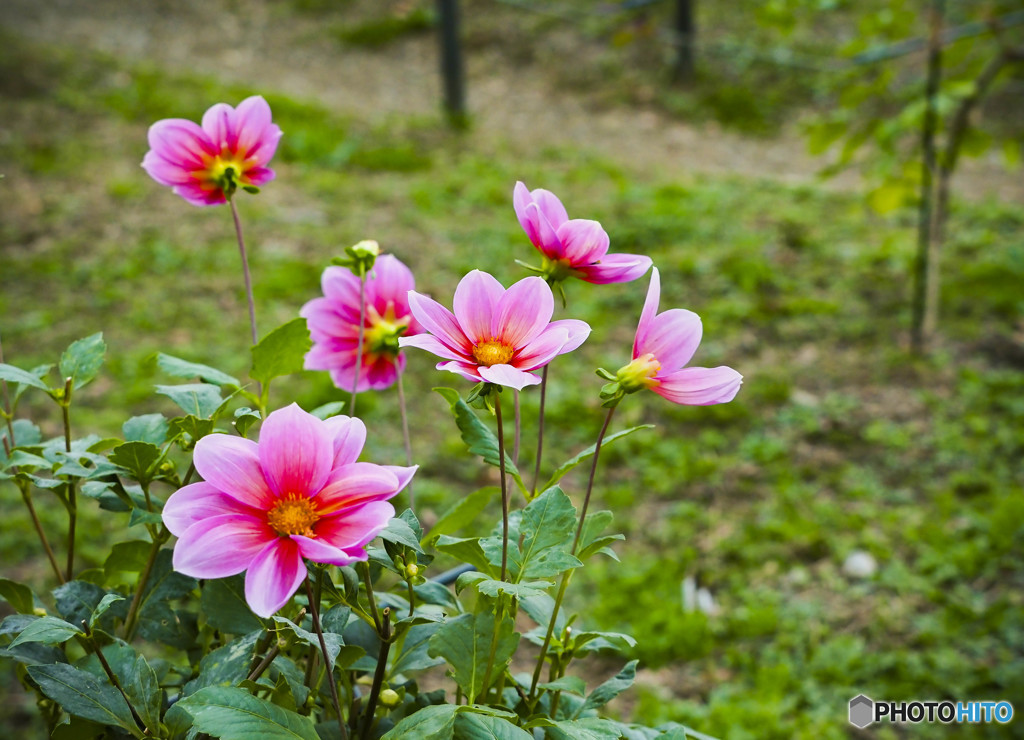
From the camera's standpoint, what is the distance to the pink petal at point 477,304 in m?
0.54

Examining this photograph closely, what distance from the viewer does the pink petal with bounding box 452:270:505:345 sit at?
0.54m

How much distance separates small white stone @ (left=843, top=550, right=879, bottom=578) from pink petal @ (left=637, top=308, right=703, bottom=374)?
5.41 ft

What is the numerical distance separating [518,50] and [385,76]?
0.90m

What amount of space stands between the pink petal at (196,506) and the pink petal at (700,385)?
0.26m

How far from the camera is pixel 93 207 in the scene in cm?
362

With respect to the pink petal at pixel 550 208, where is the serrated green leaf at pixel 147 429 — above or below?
below

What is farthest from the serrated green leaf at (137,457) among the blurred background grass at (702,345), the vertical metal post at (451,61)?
the vertical metal post at (451,61)

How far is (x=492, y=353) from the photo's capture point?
535 millimetres

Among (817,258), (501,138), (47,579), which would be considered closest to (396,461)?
(47,579)

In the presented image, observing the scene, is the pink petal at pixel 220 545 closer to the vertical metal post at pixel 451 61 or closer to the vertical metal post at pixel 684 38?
the vertical metal post at pixel 451 61

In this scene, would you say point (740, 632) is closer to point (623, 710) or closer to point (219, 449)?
point (623, 710)

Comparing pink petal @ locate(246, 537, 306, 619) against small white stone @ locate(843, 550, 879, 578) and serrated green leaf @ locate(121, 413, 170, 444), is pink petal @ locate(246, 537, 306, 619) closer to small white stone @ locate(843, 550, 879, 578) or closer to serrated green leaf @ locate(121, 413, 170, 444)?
serrated green leaf @ locate(121, 413, 170, 444)

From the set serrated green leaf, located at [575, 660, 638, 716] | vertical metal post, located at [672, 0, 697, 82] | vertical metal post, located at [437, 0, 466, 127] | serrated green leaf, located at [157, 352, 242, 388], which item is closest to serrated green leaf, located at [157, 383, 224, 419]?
serrated green leaf, located at [157, 352, 242, 388]

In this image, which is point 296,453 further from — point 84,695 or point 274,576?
point 84,695
